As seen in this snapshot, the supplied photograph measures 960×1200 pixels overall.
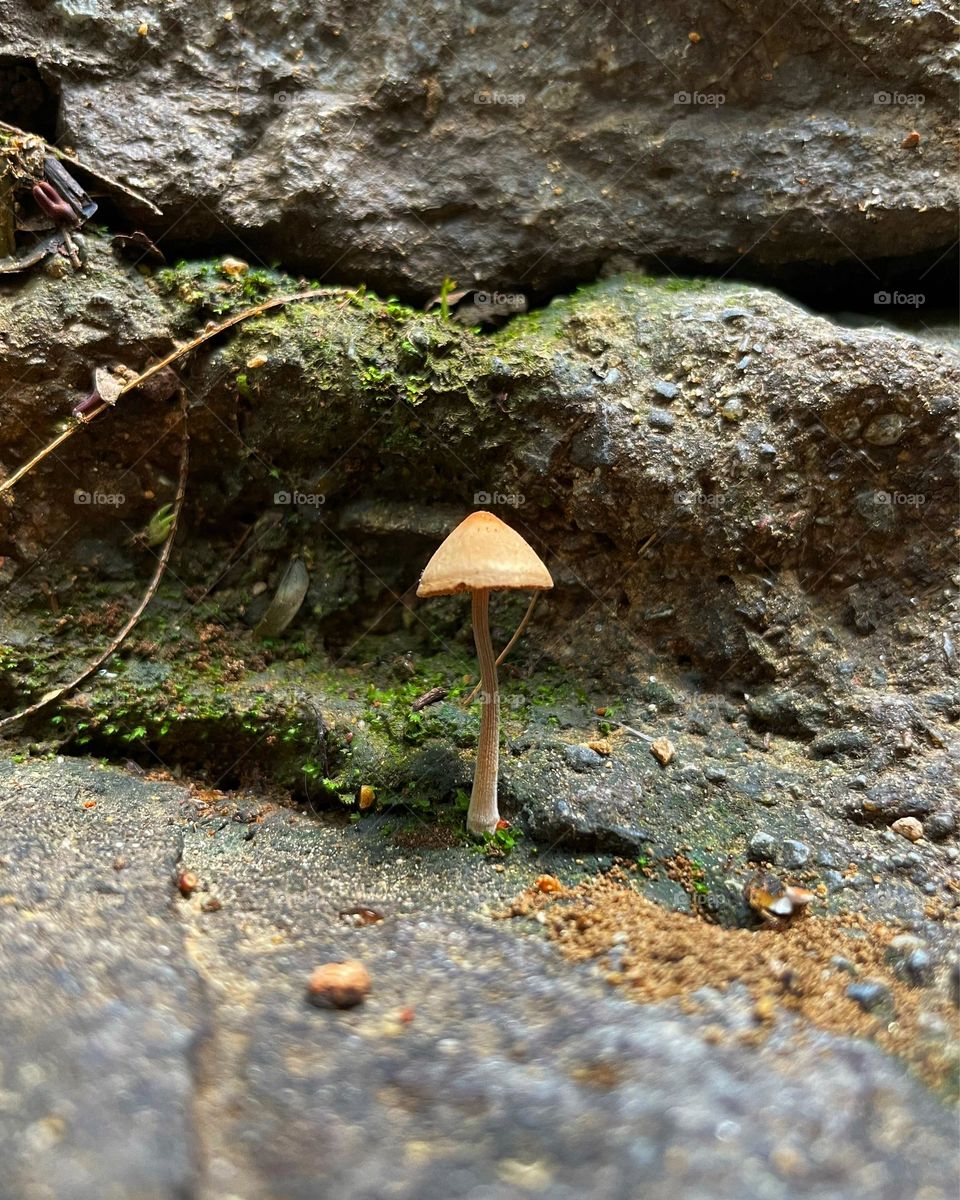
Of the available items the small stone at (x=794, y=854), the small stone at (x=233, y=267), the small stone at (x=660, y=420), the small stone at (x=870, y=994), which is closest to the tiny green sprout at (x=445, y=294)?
the small stone at (x=233, y=267)

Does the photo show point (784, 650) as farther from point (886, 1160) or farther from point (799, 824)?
point (886, 1160)

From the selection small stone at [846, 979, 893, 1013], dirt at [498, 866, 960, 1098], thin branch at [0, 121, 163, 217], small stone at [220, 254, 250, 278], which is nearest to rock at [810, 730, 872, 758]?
dirt at [498, 866, 960, 1098]

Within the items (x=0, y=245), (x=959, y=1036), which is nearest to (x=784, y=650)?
(x=959, y=1036)

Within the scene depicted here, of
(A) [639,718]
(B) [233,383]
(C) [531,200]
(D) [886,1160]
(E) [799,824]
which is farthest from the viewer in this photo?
(C) [531,200]

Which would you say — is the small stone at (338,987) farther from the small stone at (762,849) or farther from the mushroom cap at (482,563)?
the small stone at (762,849)

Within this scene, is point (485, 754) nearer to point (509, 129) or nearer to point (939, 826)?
point (939, 826)

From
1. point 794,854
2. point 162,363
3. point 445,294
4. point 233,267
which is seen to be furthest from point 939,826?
point 233,267
